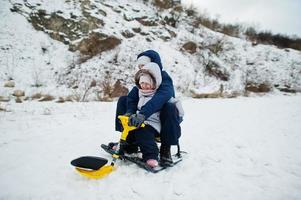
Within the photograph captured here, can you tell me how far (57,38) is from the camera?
35.4 feet

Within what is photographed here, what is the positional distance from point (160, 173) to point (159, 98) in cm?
70

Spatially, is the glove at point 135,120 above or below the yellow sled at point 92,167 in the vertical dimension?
above

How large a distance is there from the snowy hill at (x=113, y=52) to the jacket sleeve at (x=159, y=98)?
16.1 ft

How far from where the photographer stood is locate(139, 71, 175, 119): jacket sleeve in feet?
6.52

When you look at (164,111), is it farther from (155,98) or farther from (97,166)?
(97,166)

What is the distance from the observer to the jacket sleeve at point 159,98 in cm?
199

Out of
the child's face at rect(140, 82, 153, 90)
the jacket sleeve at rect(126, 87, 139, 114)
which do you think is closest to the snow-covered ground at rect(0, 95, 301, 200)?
the jacket sleeve at rect(126, 87, 139, 114)

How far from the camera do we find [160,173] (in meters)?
1.99

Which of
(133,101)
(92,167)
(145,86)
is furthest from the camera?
(133,101)

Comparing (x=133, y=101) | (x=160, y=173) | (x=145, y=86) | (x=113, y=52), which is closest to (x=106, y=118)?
(x=133, y=101)

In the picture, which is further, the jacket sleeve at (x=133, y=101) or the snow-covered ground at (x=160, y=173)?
the jacket sleeve at (x=133, y=101)

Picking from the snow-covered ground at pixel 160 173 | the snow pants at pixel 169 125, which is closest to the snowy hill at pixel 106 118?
the snow-covered ground at pixel 160 173

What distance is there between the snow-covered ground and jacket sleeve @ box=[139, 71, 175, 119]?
0.57 meters

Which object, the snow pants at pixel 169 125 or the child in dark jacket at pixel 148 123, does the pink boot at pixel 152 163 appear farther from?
the snow pants at pixel 169 125
